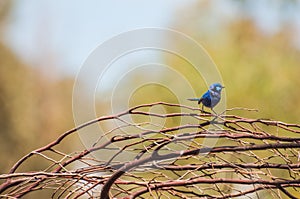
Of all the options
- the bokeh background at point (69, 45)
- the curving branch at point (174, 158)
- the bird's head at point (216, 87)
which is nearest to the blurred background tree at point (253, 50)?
the bokeh background at point (69, 45)

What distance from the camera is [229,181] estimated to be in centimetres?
60

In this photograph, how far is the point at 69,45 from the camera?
22.4ft

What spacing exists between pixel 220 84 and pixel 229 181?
0.22 meters

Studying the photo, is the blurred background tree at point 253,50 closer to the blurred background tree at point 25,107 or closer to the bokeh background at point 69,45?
the bokeh background at point 69,45

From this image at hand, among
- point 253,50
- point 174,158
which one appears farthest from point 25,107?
point 174,158

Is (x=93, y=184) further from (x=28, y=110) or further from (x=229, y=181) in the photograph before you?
(x=28, y=110)

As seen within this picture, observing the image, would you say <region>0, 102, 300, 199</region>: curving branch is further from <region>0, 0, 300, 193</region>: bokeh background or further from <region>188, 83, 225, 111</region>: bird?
<region>0, 0, 300, 193</region>: bokeh background

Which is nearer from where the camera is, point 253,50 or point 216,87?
point 216,87

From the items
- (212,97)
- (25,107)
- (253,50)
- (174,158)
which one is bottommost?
(174,158)

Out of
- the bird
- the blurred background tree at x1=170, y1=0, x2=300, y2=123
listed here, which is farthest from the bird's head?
the blurred background tree at x1=170, y1=0, x2=300, y2=123

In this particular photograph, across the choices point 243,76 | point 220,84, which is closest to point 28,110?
point 243,76

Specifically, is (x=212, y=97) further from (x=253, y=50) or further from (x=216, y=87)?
(x=253, y=50)

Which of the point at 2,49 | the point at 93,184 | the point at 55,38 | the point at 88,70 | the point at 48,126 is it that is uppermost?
the point at 55,38

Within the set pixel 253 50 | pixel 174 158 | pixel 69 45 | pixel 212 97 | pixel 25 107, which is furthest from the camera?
pixel 69 45
